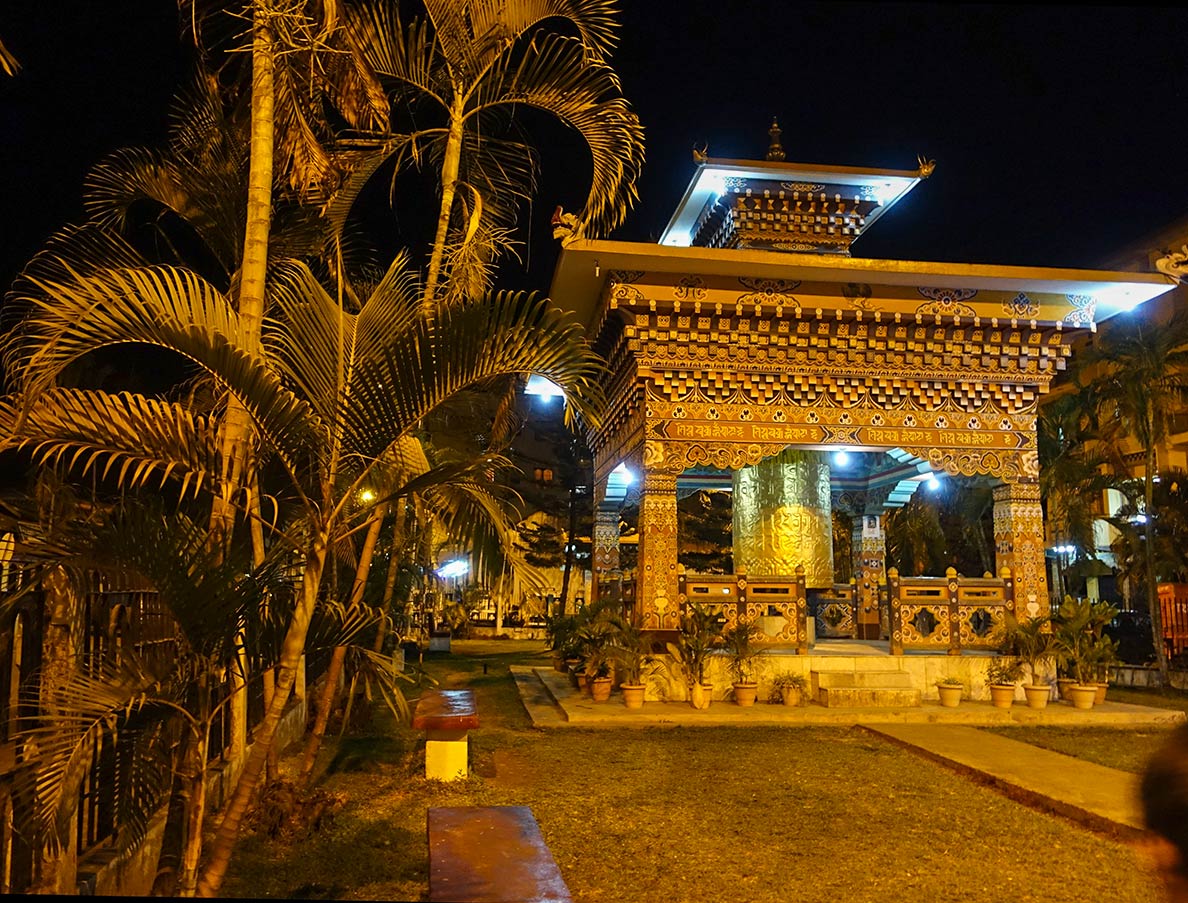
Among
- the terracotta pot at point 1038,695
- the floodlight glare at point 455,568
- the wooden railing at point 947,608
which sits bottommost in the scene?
the terracotta pot at point 1038,695

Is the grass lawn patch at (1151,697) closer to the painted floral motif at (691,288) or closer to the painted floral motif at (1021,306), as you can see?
the painted floral motif at (1021,306)

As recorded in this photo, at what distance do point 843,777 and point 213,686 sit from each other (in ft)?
19.5

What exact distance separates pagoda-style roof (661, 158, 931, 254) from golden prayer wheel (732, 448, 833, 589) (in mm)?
3548

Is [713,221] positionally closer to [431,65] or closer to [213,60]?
[431,65]

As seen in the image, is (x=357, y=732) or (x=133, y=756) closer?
(x=133, y=756)

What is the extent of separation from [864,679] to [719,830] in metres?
6.29

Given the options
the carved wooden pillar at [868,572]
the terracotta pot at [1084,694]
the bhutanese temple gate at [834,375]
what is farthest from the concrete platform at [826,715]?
the carved wooden pillar at [868,572]

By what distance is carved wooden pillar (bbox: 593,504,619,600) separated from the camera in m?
16.5

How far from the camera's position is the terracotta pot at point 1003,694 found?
12008 mm

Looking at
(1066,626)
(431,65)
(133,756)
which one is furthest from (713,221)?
(133,756)

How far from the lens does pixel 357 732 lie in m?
10.8

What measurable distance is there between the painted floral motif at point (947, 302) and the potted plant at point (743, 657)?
194 inches

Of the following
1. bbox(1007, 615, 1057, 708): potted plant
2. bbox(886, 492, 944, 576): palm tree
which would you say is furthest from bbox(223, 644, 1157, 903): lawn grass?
bbox(886, 492, 944, 576): palm tree

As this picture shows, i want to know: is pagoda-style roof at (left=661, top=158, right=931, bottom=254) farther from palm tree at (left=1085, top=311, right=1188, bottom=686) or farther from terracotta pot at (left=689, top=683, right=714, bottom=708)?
terracotta pot at (left=689, top=683, right=714, bottom=708)
